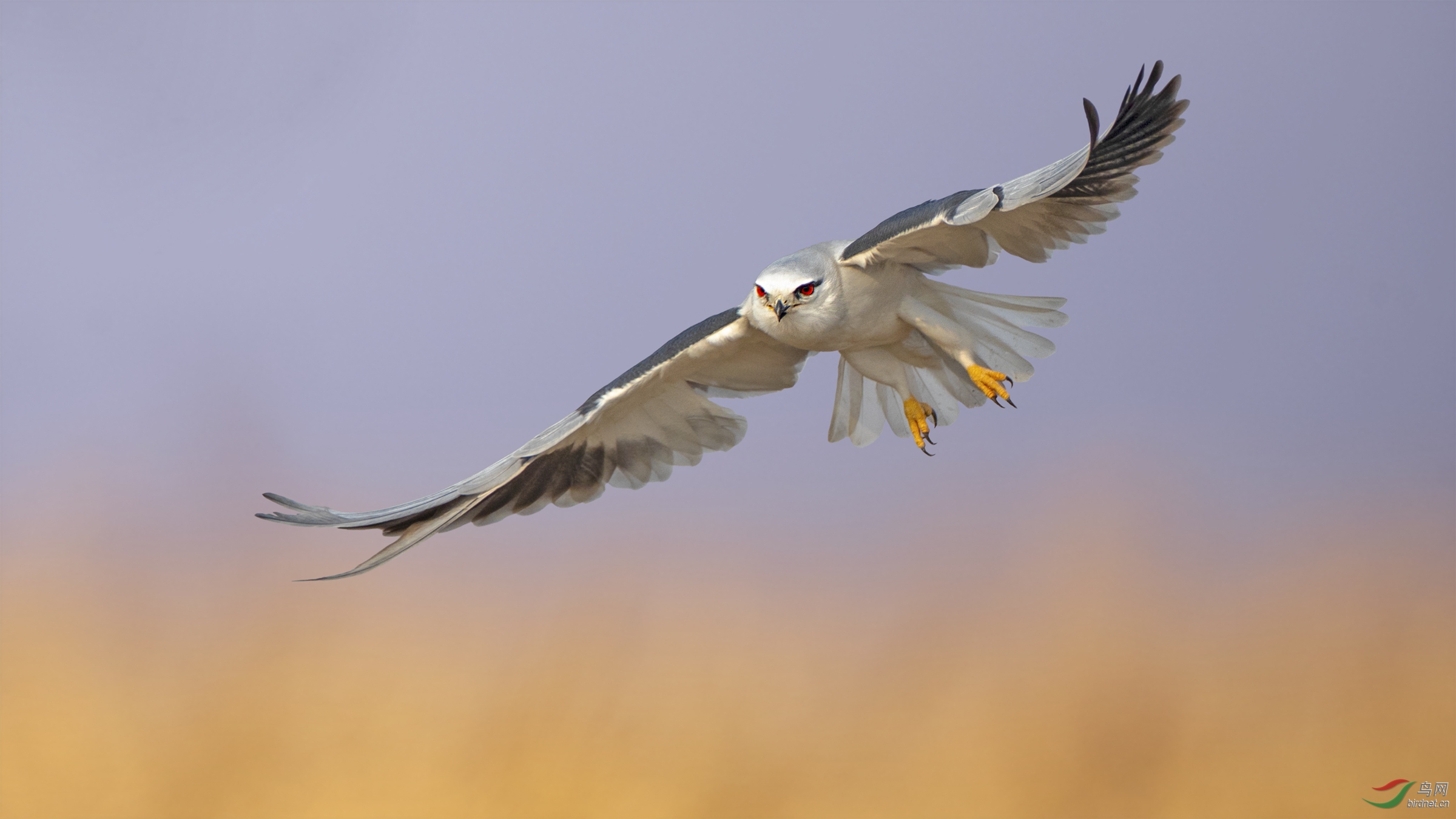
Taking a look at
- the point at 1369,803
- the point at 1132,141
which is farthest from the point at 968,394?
the point at 1369,803

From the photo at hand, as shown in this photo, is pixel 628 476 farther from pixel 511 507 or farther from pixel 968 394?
pixel 968 394

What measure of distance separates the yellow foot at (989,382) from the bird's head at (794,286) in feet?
2.81

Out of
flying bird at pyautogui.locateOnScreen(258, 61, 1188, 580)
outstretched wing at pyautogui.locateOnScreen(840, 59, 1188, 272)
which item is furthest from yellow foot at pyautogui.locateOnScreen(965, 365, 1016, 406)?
outstretched wing at pyautogui.locateOnScreen(840, 59, 1188, 272)

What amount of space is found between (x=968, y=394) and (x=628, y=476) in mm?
1936

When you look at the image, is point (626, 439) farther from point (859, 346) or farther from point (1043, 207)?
point (1043, 207)

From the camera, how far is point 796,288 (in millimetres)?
5965

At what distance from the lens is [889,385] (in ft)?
22.9

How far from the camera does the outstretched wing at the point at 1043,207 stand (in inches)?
199

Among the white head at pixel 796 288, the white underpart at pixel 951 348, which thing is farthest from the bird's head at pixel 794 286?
the white underpart at pixel 951 348

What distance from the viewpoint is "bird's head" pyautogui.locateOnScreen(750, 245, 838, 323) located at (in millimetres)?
5980

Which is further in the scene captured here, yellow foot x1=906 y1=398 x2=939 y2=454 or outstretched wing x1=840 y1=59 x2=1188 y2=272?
yellow foot x1=906 y1=398 x2=939 y2=454

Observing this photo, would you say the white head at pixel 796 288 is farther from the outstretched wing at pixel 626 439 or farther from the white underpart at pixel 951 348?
the white underpart at pixel 951 348

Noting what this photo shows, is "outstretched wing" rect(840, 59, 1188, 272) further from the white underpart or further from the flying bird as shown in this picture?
the white underpart

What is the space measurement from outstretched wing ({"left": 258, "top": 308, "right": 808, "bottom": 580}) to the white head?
13.9 inches
